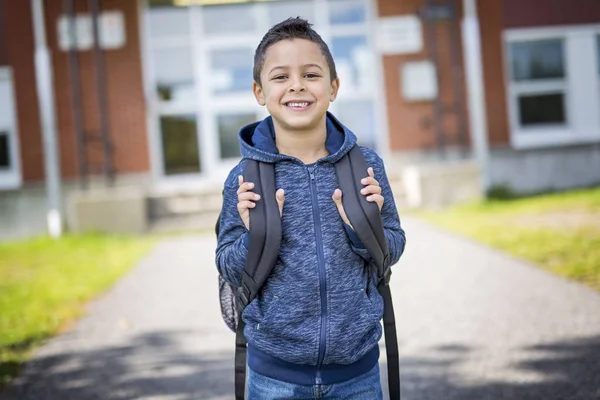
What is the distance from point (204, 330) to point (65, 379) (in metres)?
1.13

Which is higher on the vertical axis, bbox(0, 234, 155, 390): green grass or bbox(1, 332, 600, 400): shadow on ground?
bbox(0, 234, 155, 390): green grass

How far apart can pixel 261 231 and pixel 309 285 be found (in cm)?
19

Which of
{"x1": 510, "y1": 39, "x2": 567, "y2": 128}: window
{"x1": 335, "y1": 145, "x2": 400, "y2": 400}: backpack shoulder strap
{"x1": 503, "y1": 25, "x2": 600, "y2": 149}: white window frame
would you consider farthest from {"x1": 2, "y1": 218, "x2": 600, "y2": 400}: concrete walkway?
{"x1": 510, "y1": 39, "x2": 567, "y2": 128}: window

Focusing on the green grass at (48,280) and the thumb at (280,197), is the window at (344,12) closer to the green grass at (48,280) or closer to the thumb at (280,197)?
the green grass at (48,280)

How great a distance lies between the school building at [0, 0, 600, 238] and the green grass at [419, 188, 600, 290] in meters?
2.03

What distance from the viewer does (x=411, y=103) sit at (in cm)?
1268

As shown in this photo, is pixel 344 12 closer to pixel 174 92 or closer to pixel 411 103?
pixel 411 103

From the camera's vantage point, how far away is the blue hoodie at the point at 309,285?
1.93m

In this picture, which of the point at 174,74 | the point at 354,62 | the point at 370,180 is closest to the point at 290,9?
the point at 354,62

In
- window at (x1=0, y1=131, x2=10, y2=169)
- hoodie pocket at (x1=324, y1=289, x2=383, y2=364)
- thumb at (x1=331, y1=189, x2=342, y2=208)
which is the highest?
window at (x1=0, y1=131, x2=10, y2=169)

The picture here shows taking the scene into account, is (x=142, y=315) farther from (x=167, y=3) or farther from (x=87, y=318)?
(x=167, y=3)

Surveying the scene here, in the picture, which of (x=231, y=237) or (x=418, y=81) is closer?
(x=231, y=237)

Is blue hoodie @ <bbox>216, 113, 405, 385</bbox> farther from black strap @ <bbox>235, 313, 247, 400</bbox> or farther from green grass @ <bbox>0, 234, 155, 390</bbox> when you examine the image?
green grass @ <bbox>0, 234, 155, 390</bbox>

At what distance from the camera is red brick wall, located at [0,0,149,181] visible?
1225 cm
